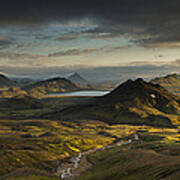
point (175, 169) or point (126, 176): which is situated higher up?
point (175, 169)

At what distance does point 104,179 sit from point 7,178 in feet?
266

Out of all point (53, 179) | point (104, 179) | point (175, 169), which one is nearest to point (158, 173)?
Answer: point (175, 169)

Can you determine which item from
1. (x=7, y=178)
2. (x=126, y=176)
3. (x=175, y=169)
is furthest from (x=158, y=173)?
(x=7, y=178)

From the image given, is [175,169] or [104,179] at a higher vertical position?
[175,169]

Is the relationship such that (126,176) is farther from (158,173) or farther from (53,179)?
(53,179)

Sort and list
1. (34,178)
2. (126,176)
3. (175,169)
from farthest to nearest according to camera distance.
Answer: (34,178) < (126,176) < (175,169)

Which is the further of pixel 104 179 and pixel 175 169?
pixel 104 179

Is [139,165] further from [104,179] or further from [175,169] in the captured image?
[175,169]

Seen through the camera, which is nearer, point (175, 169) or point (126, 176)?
point (175, 169)

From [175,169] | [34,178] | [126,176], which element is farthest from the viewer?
[34,178]

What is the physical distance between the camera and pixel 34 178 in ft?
638

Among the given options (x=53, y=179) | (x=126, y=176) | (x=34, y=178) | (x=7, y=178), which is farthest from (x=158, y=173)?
(x=7, y=178)

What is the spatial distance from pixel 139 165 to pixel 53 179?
71.3m

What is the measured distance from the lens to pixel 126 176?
181625 millimetres
